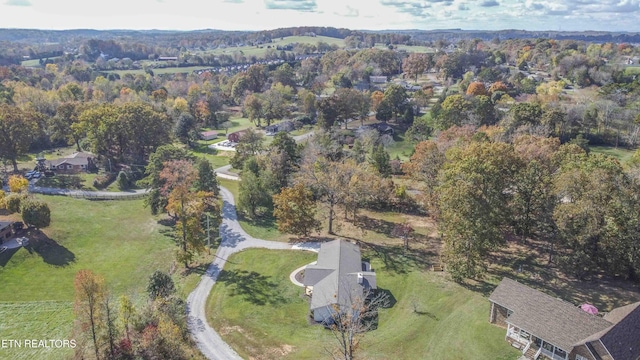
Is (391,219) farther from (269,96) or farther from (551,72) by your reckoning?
(551,72)

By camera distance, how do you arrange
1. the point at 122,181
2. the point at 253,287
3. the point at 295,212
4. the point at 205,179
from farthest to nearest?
the point at 122,181, the point at 205,179, the point at 295,212, the point at 253,287

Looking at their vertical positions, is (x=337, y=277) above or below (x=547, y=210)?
below

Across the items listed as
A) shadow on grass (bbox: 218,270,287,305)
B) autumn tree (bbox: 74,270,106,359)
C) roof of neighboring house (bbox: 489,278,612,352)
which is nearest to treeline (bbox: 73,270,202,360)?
autumn tree (bbox: 74,270,106,359)

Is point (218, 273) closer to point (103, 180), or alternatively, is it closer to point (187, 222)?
point (187, 222)

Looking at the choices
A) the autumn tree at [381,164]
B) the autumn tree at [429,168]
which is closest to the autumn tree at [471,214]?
the autumn tree at [429,168]

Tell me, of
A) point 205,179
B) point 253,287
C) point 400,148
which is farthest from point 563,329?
point 400,148

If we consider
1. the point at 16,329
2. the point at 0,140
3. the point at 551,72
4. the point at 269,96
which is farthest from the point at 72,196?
the point at 551,72
